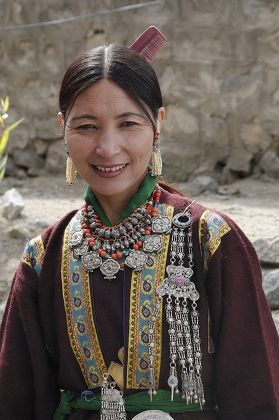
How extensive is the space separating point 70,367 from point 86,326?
6.3 inches

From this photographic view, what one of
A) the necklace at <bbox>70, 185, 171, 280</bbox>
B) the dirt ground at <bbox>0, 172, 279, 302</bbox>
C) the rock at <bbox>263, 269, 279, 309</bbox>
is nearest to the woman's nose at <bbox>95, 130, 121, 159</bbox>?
the necklace at <bbox>70, 185, 171, 280</bbox>

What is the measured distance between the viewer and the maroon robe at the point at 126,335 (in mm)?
→ 1701

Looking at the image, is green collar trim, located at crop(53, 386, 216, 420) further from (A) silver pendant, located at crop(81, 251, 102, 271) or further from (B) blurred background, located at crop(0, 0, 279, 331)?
(B) blurred background, located at crop(0, 0, 279, 331)

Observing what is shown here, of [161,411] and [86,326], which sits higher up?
[86,326]

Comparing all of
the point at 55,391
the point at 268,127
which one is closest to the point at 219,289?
the point at 55,391

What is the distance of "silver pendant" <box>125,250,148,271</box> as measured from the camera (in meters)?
1.76

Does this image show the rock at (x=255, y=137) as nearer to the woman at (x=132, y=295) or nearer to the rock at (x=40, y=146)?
the rock at (x=40, y=146)

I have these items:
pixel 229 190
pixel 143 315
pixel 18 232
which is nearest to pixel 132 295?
pixel 143 315

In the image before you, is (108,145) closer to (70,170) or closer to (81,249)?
(70,170)

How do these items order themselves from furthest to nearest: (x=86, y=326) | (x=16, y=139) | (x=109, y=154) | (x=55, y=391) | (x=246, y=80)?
(x=16, y=139) < (x=246, y=80) < (x=55, y=391) < (x=86, y=326) < (x=109, y=154)

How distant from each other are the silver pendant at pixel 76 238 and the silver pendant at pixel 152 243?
22 centimetres

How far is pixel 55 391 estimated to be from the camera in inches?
77.9

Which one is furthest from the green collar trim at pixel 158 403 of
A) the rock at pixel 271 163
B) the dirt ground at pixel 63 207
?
the rock at pixel 271 163

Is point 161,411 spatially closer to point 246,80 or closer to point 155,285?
point 155,285
